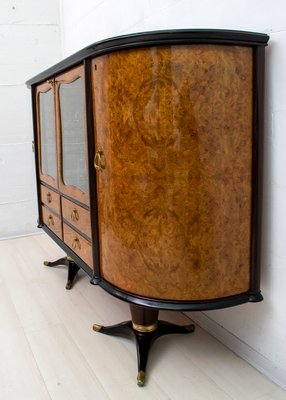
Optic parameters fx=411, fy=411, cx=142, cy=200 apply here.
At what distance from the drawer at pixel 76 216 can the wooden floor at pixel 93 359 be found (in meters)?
0.48

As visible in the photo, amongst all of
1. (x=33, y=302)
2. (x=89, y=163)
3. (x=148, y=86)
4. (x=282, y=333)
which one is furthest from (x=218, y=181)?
(x=33, y=302)

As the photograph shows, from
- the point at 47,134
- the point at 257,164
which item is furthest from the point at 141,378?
the point at 47,134

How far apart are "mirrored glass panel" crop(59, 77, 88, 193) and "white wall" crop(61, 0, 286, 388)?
0.55 meters

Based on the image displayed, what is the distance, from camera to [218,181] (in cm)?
130

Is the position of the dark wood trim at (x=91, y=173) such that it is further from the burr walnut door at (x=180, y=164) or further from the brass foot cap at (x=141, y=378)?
the brass foot cap at (x=141, y=378)

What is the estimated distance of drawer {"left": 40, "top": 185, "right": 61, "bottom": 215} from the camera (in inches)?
84.3

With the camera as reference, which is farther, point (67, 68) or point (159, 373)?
point (67, 68)

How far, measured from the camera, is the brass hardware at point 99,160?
1.45 m

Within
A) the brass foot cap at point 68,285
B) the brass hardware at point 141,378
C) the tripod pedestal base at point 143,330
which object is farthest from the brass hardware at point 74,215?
the brass hardware at point 141,378

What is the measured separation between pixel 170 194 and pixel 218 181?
157 mm

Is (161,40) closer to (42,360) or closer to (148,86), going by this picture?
(148,86)

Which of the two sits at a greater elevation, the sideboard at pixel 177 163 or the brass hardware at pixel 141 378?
the sideboard at pixel 177 163

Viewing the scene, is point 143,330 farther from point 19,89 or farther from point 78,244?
point 19,89

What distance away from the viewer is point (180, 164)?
50.4 inches
